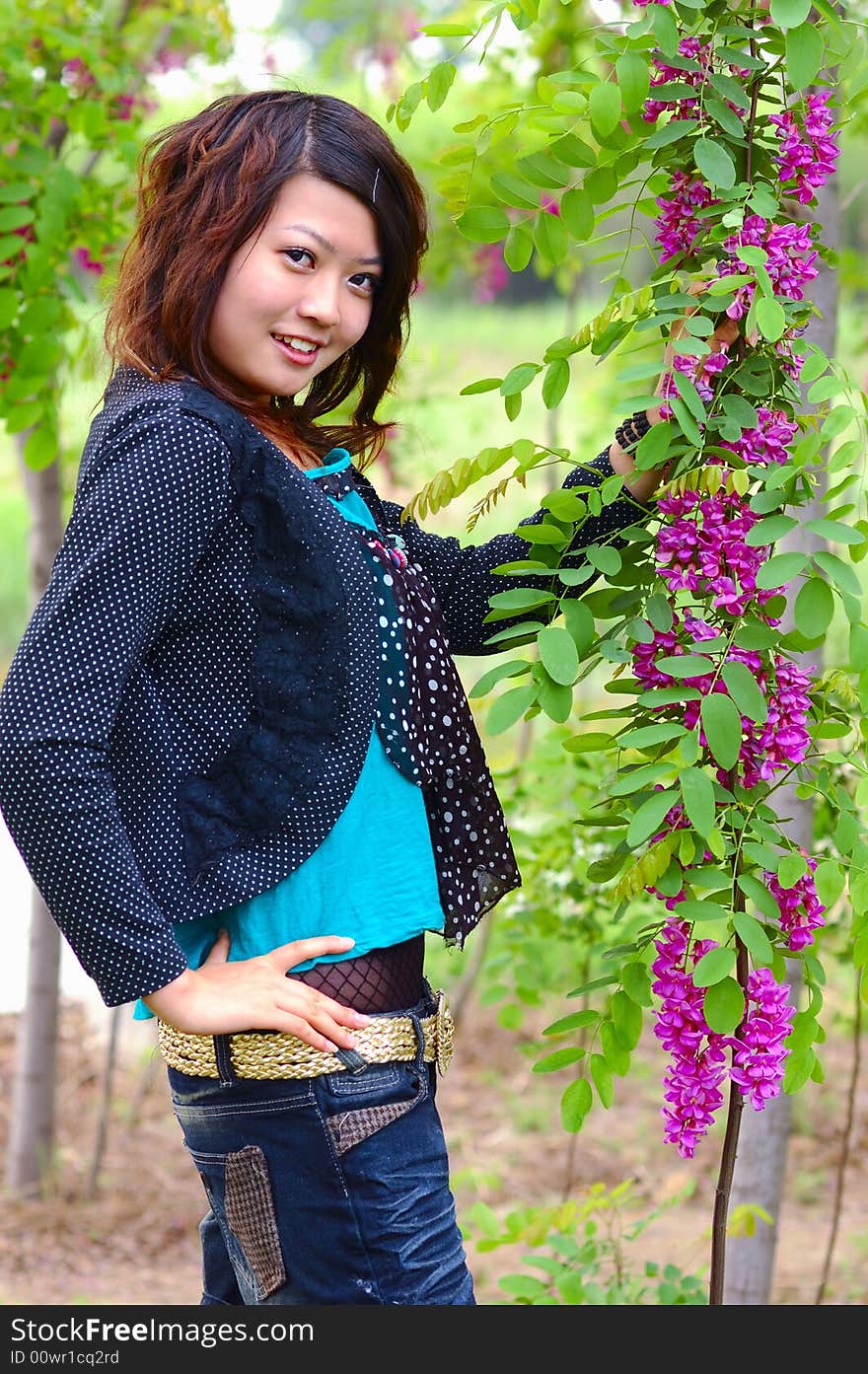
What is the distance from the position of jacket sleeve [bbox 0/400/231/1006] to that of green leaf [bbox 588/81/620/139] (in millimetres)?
470

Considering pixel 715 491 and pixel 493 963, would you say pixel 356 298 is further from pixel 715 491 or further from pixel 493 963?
pixel 493 963

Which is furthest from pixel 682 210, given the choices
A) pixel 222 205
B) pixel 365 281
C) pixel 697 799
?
pixel 697 799

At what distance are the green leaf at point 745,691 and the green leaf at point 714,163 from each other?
16.9 inches

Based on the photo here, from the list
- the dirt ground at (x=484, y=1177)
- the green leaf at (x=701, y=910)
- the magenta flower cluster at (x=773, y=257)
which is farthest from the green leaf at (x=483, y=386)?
the dirt ground at (x=484, y=1177)

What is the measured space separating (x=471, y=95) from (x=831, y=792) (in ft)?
9.56

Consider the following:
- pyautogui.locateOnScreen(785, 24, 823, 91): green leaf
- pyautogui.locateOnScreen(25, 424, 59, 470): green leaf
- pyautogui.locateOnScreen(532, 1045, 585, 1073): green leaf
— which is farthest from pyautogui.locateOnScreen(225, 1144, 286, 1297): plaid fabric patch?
pyautogui.locateOnScreen(25, 424, 59, 470): green leaf

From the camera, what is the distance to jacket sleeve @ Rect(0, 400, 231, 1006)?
1.29 metres

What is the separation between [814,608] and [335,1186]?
2.29ft

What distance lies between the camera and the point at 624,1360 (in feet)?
5.14

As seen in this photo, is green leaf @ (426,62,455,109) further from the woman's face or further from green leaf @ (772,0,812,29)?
green leaf @ (772,0,812,29)

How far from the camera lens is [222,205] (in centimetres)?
150

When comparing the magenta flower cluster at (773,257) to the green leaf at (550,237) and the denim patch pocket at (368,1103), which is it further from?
the denim patch pocket at (368,1103)

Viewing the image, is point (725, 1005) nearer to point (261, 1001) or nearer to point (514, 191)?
point (261, 1001)

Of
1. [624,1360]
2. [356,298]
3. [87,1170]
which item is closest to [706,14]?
[356,298]
